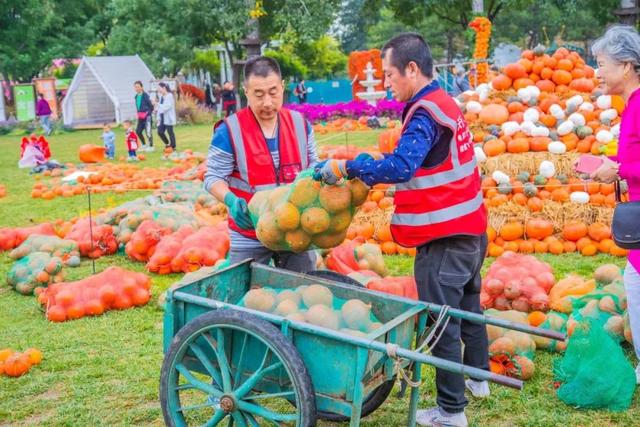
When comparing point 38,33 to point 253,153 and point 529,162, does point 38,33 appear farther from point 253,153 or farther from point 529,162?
point 253,153

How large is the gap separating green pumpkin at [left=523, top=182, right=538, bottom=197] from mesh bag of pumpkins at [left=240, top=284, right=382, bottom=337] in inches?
194

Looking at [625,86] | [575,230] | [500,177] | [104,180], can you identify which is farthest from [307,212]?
[104,180]

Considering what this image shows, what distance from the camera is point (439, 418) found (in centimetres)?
395

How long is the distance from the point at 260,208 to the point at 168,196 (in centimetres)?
650

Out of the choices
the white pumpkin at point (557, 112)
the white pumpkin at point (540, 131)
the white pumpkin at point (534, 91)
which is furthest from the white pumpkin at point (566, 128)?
the white pumpkin at point (534, 91)

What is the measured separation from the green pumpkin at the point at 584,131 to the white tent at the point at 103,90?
2488cm

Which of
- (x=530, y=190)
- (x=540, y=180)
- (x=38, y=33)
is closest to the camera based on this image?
(x=530, y=190)

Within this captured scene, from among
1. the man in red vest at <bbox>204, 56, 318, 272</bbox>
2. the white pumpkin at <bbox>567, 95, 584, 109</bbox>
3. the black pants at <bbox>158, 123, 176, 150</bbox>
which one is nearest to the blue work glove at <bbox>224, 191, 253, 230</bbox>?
the man in red vest at <bbox>204, 56, 318, 272</bbox>

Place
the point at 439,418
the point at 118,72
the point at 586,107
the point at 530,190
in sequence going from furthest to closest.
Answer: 1. the point at 118,72
2. the point at 586,107
3. the point at 530,190
4. the point at 439,418

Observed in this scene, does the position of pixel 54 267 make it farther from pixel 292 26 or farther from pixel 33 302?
pixel 292 26

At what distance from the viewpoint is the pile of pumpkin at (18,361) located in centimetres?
500

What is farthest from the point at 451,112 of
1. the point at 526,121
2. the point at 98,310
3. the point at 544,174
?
the point at 526,121

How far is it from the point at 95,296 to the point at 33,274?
1093 millimetres

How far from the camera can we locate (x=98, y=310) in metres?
6.24
